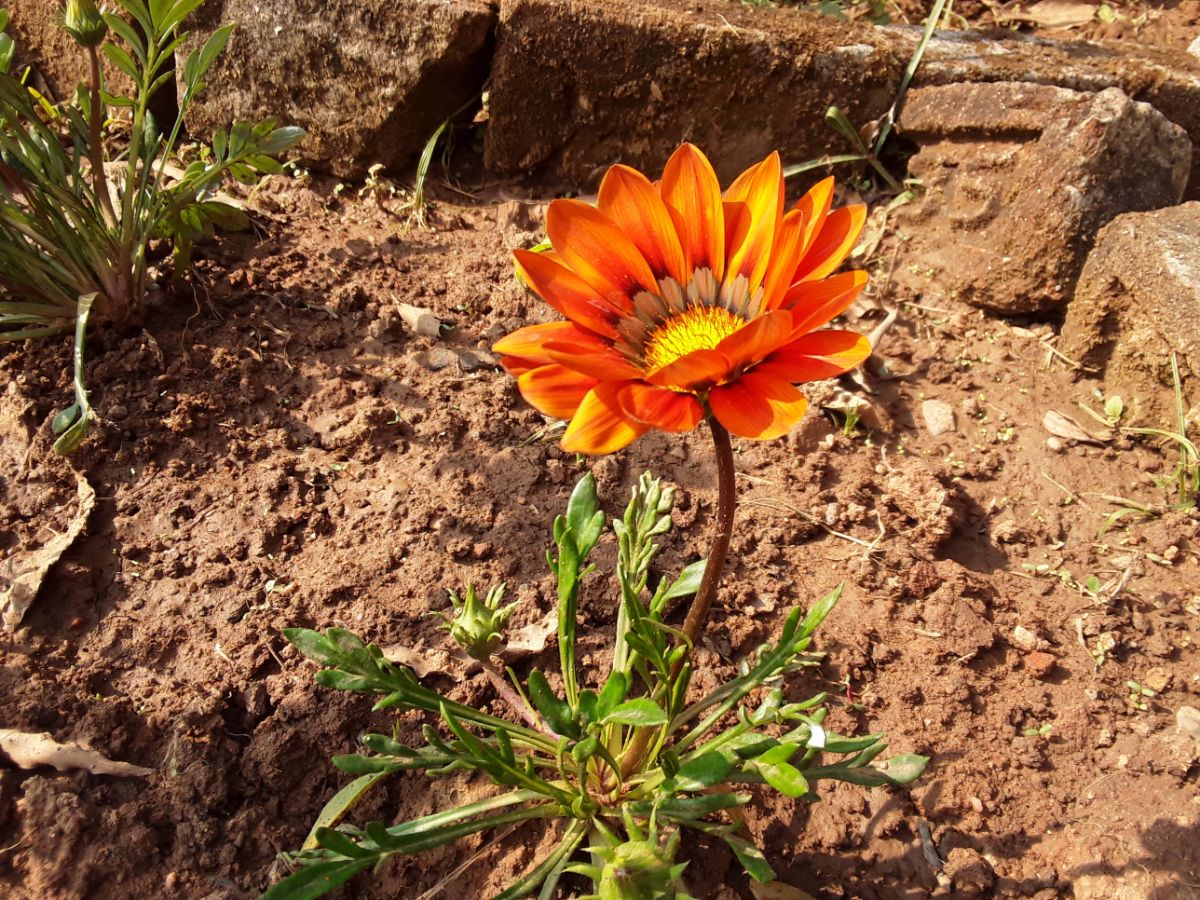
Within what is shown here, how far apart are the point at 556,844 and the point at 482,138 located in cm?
241

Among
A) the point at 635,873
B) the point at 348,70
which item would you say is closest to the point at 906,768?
the point at 635,873

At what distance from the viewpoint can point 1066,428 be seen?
2.48m

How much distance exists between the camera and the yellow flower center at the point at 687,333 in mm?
1508

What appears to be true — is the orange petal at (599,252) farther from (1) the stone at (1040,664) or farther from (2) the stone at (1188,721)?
(2) the stone at (1188,721)

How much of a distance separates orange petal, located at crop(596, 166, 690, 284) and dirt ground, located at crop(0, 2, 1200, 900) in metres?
0.87

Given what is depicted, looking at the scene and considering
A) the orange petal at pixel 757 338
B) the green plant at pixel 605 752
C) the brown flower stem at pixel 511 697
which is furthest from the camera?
the brown flower stem at pixel 511 697

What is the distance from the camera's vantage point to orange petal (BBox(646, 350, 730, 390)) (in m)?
1.14

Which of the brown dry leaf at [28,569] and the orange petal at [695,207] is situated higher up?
the orange petal at [695,207]

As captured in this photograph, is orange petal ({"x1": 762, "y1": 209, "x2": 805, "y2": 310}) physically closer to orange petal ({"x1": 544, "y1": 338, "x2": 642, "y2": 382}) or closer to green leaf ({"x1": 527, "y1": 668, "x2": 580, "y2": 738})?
orange petal ({"x1": 544, "y1": 338, "x2": 642, "y2": 382})

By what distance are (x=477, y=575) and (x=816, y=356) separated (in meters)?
1.11

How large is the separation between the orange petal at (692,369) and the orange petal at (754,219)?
0.91 ft

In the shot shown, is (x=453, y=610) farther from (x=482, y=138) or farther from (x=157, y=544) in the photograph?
(x=482, y=138)

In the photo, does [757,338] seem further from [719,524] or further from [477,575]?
[477,575]

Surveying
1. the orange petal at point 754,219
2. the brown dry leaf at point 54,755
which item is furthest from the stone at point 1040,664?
the brown dry leaf at point 54,755
